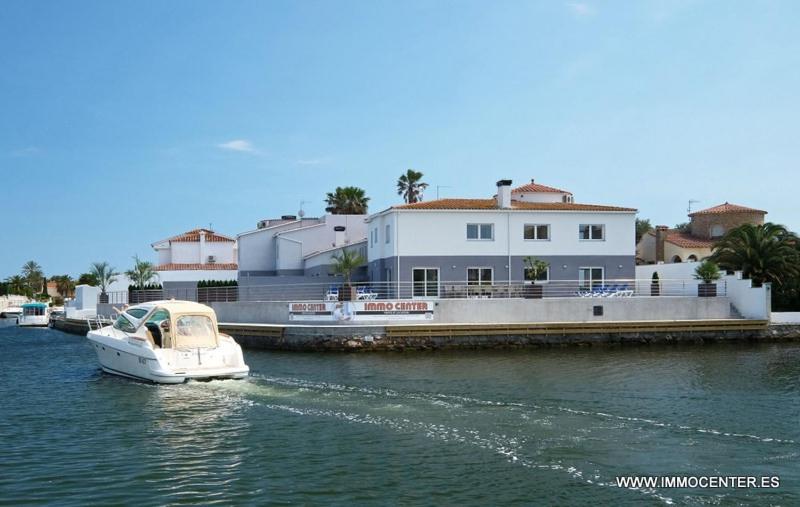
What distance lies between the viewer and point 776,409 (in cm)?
1912

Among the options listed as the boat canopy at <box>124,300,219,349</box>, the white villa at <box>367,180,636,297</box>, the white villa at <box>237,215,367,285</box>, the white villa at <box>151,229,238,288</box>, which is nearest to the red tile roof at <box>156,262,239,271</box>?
the white villa at <box>151,229,238,288</box>

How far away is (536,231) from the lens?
44688 millimetres

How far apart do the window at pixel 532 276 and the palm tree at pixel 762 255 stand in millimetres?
10206

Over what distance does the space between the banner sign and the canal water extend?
30.2 feet

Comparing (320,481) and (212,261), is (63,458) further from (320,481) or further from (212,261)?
(212,261)

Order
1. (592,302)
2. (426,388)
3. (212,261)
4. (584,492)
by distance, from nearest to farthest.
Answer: (584,492)
(426,388)
(592,302)
(212,261)

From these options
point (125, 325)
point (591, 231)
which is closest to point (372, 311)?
point (125, 325)

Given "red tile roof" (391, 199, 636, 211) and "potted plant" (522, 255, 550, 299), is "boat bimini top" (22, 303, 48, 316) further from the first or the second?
"potted plant" (522, 255, 550, 299)

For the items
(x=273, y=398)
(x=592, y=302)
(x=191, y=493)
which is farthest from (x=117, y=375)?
(x=592, y=302)

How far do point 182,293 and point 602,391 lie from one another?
1541 inches

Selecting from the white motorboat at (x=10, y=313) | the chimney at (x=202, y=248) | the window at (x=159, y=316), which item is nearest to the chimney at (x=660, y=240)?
the chimney at (x=202, y=248)

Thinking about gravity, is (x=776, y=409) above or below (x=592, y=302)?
below

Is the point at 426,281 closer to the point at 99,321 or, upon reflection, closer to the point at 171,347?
the point at 99,321

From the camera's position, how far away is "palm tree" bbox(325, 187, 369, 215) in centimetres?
8044
